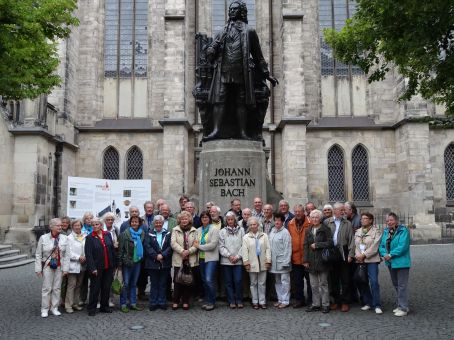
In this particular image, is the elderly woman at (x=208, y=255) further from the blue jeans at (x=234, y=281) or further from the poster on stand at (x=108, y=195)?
the poster on stand at (x=108, y=195)

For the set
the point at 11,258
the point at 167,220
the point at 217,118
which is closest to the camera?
the point at 167,220

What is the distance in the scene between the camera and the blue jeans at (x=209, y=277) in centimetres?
725

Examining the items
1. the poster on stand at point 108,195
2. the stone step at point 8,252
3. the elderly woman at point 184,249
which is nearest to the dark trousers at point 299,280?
the elderly woman at point 184,249

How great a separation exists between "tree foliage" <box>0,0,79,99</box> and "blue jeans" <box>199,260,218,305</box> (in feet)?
20.2

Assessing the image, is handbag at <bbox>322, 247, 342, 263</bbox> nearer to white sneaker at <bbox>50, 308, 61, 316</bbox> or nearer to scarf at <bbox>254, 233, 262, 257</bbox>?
scarf at <bbox>254, 233, 262, 257</bbox>

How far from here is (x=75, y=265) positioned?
24.3 ft

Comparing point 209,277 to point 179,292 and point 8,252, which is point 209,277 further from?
point 8,252

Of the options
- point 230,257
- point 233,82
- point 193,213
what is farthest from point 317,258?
point 233,82

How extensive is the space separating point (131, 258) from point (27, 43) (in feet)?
19.6

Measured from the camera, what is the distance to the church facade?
67.8 feet

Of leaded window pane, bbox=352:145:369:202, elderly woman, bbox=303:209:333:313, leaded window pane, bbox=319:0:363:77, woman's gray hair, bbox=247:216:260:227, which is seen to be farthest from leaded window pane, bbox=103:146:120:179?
elderly woman, bbox=303:209:333:313

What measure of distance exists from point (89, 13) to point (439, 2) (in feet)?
62.7

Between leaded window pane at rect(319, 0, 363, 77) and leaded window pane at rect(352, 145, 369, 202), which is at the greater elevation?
leaded window pane at rect(319, 0, 363, 77)

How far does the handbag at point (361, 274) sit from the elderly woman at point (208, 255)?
217 centimetres
